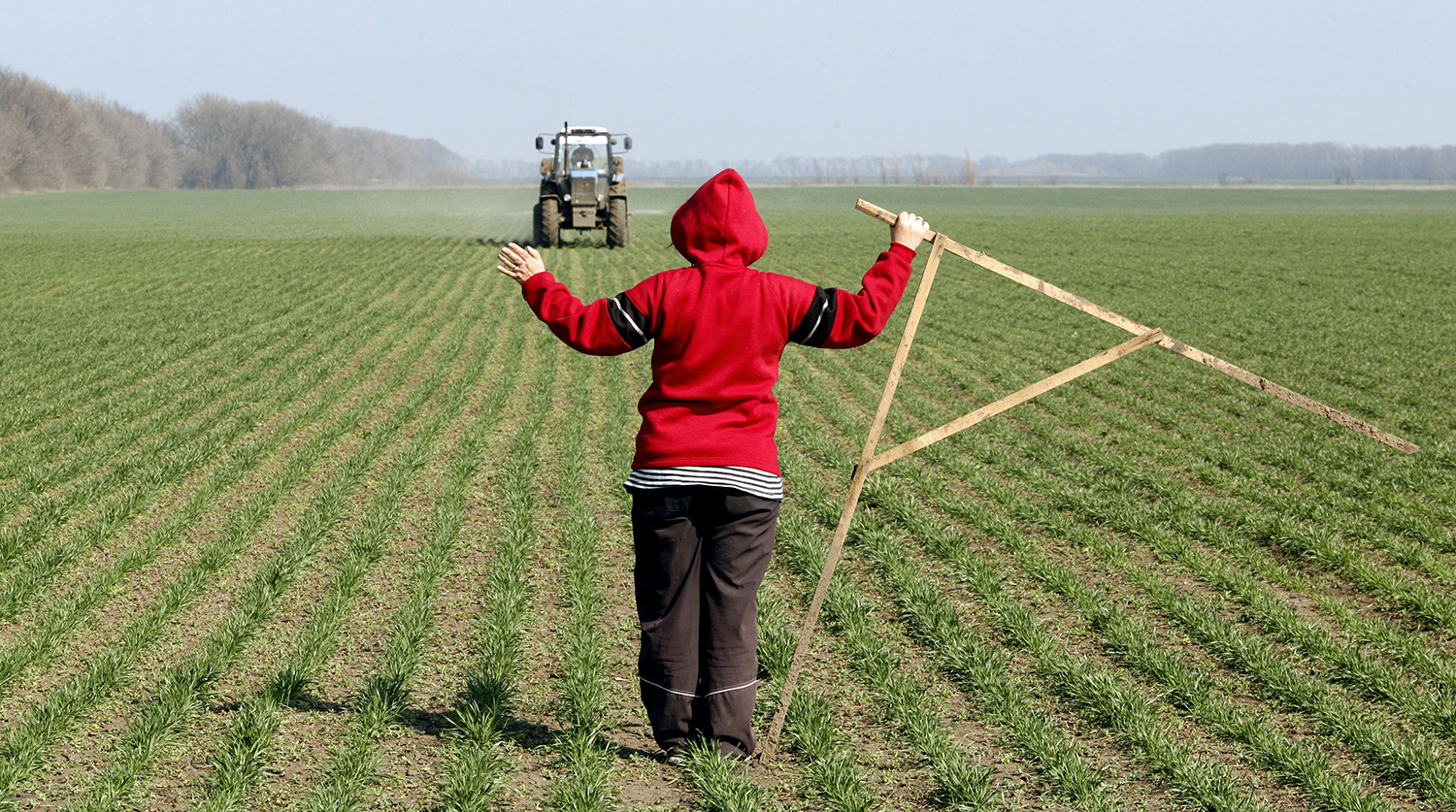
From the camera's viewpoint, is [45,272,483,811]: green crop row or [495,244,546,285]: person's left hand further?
[45,272,483,811]: green crop row

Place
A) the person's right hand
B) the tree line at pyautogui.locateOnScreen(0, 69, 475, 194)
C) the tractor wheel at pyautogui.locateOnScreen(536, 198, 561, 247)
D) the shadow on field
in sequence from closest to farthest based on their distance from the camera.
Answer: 1. the person's right hand
2. the tractor wheel at pyautogui.locateOnScreen(536, 198, 561, 247)
3. the shadow on field
4. the tree line at pyautogui.locateOnScreen(0, 69, 475, 194)

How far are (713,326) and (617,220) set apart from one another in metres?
27.8

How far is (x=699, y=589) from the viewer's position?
4.30 metres

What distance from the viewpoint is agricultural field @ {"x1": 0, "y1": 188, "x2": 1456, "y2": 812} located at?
14.9 feet

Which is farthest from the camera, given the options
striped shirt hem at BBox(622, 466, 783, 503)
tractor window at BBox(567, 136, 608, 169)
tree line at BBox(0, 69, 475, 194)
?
tree line at BBox(0, 69, 475, 194)

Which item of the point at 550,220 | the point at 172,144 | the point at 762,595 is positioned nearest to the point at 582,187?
the point at 550,220

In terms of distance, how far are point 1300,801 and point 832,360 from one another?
11484mm

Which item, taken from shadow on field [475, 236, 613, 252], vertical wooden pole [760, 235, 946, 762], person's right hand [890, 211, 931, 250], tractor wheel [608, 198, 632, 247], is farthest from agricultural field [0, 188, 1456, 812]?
shadow on field [475, 236, 613, 252]

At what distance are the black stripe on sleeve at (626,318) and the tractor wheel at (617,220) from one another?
27709mm

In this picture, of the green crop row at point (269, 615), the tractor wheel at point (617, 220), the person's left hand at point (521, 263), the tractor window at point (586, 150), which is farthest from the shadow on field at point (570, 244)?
the person's left hand at point (521, 263)

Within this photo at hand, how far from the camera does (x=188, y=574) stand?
6836 mm

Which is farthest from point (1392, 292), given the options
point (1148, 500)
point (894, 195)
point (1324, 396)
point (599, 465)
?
point (894, 195)

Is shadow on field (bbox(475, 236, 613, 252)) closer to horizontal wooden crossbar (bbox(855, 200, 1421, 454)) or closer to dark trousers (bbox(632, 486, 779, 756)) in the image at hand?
horizontal wooden crossbar (bbox(855, 200, 1421, 454))

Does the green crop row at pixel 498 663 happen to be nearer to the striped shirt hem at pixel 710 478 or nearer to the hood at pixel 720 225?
the striped shirt hem at pixel 710 478
